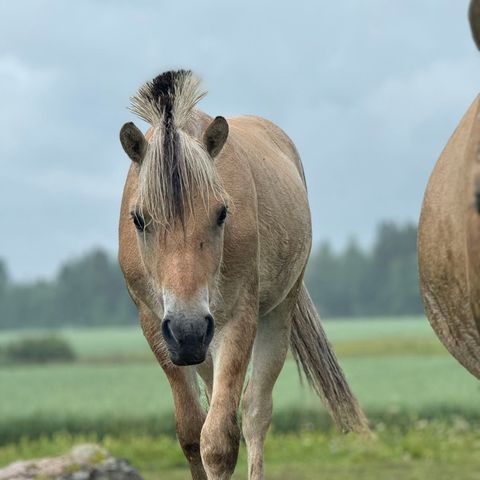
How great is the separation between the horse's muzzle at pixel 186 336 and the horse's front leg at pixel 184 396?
2.81 feet

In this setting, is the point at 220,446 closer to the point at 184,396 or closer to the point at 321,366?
the point at 184,396

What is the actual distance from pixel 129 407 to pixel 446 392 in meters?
4.83

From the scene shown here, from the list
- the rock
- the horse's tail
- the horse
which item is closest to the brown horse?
the horse's tail

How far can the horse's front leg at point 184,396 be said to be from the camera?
5.85 meters

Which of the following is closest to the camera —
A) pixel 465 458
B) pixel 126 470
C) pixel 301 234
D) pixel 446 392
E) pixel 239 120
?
pixel 301 234

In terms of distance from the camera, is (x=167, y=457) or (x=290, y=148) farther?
(x=167, y=457)

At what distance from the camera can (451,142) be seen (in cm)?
515

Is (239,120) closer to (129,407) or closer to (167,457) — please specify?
(167,457)

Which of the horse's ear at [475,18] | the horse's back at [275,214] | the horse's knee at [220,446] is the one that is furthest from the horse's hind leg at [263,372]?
the horse's ear at [475,18]

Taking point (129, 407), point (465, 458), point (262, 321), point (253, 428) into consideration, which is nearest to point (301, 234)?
point (262, 321)

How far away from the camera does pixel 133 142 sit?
5469 mm

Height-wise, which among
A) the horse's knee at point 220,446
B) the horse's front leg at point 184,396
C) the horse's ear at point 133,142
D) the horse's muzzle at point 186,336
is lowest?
the horse's knee at point 220,446

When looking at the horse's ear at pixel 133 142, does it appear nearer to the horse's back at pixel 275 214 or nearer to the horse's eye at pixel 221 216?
the horse's eye at pixel 221 216

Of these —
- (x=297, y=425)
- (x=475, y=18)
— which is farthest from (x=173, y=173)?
(x=297, y=425)
